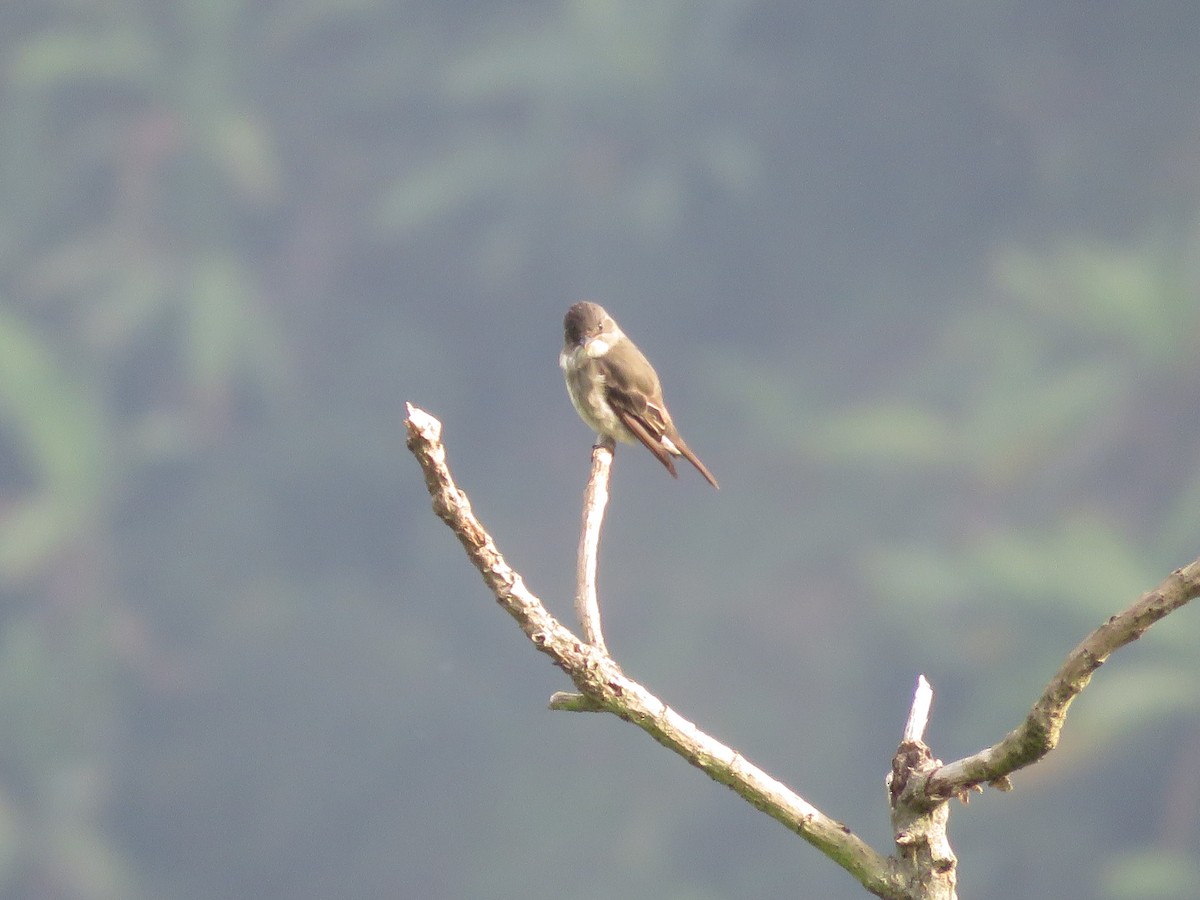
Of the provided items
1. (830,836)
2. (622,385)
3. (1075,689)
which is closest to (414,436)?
(830,836)

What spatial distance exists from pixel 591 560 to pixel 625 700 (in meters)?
0.42

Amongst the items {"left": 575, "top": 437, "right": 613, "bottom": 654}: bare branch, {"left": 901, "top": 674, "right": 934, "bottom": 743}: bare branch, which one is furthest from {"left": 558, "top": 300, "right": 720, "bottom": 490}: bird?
{"left": 901, "top": 674, "right": 934, "bottom": 743}: bare branch

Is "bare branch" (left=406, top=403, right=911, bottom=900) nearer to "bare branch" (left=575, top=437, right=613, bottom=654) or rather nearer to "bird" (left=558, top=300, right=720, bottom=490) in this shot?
"bare branch" (left=575, top=437, right=613, bottom=654)

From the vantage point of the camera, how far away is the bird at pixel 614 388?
5477 millimetres

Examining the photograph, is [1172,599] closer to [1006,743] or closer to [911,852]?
[1006,743]

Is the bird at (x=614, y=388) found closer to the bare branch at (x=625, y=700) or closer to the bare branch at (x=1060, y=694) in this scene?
the bare branch at (x=625, y=700)

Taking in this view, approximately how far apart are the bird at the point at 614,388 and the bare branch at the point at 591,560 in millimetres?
2009

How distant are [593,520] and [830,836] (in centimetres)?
93

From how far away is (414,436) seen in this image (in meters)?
2.53

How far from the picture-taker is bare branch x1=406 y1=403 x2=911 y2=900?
2.43 m

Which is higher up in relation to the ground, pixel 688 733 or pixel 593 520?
pixel 593 520

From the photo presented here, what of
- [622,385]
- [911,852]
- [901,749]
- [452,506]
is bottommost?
[911,852]

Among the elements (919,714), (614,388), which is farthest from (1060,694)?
(614,388)

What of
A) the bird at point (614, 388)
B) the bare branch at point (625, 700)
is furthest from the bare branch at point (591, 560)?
the bird at point (614, 388)
